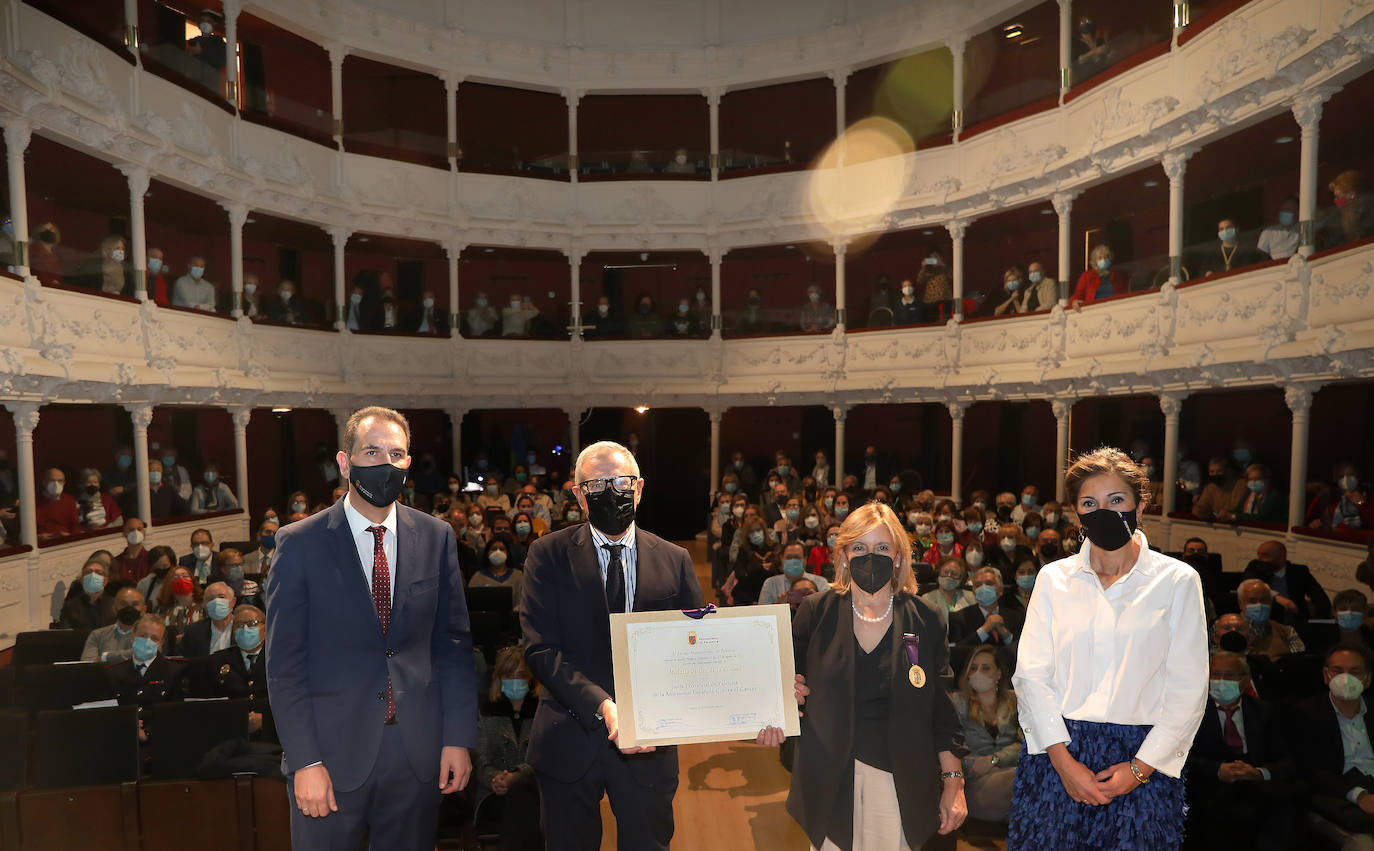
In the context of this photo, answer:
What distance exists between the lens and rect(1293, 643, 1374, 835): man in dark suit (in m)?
4.98

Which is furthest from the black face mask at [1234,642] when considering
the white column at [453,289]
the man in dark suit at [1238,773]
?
the white column at [453,289]

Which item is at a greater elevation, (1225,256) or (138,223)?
(138,223)

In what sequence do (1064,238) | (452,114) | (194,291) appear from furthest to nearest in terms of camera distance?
(452,114)
(1064,238)
(194,291)

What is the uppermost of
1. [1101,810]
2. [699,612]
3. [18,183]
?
[18,183]

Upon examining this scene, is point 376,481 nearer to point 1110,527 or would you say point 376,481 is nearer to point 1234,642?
point 1110,527

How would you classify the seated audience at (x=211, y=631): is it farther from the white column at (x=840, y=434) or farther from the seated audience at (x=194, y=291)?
the white column at (x=840, y=434)

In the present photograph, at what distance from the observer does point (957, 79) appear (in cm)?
1667

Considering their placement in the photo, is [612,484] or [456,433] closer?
[612,484]

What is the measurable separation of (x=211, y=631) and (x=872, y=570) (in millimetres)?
6275

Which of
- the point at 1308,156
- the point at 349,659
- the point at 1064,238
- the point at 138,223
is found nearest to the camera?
the point at 349,659

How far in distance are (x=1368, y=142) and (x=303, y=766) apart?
1570cm

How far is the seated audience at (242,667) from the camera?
20.7 feet

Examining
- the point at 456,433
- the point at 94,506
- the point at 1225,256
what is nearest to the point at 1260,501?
the point at 1225,256

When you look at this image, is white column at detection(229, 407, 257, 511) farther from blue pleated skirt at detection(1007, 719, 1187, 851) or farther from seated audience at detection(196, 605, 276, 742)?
blue pleated skirt at detection(1007, 719, 1187, 851)
